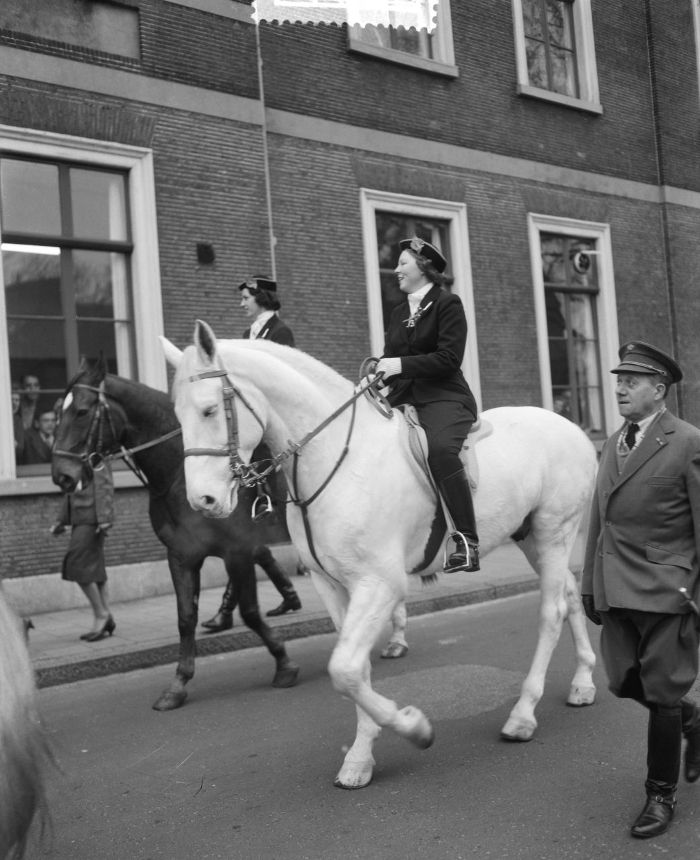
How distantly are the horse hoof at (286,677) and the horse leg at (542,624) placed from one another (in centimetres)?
190

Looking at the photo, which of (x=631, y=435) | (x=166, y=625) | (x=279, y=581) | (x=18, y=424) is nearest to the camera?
(x=631, y=435)

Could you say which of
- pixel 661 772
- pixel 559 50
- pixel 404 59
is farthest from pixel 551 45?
pixel 661 772

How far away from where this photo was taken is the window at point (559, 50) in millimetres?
16500

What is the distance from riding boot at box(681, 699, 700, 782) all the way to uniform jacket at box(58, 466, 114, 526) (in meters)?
5.71

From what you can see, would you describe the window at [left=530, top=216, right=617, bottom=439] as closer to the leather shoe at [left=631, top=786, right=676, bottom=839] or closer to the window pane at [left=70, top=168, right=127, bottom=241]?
the window pane at [left=70, top=168, right=127, bottom=241]

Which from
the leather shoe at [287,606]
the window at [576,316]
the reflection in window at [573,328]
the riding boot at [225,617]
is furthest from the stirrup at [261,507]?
the reflection in window at [573,328]

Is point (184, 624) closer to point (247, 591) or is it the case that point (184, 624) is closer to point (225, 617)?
point (247, 591)

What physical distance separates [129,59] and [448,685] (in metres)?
8.58

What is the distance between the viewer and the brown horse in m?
6.25

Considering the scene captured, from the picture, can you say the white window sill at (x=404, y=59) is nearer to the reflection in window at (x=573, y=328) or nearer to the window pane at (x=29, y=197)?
the reflection in window at (x=573, y=328)

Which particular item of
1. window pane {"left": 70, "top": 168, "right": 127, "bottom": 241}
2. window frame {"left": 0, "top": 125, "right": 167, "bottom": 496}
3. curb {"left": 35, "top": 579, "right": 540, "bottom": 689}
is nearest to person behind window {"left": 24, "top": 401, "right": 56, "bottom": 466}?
window frame {"left": 0, "top": 125, "right": 167, "bottom": 496}

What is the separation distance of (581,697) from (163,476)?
118 inches

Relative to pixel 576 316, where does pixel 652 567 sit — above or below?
below

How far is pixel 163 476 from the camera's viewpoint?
636cm
